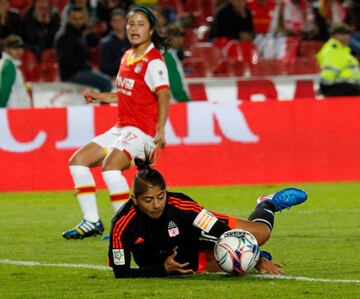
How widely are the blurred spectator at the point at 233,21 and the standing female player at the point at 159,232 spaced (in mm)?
13235

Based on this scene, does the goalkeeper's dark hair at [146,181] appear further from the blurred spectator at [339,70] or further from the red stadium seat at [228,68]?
the red stadium seat at [228,68]

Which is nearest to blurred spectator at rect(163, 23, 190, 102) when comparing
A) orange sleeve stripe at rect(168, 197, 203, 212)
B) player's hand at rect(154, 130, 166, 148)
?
player's hand at rect(154, 130, 166, 148)

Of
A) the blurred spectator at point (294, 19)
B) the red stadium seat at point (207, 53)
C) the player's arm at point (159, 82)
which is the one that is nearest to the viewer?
the player's arm at point (159, 82)

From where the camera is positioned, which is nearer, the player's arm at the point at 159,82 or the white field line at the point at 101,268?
the white field line at the point at 101,268

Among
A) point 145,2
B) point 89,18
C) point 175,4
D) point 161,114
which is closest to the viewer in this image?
point 161,114

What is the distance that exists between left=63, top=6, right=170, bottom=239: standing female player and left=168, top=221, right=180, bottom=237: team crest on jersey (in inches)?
101

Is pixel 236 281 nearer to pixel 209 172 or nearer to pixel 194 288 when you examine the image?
pixel 194 288

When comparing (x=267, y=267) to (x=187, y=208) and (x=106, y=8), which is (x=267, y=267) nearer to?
(x=187, y=208)

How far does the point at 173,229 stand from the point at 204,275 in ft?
1.76

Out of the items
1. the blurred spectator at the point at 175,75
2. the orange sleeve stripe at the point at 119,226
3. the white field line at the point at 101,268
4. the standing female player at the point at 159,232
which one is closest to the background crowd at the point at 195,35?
the blurred spectator at the point at 175,75

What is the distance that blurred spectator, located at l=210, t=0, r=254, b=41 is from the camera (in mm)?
22000

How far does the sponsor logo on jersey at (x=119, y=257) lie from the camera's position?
→ 8.70 meters

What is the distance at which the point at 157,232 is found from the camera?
28.9ft

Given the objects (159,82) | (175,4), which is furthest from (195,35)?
(159,82)
